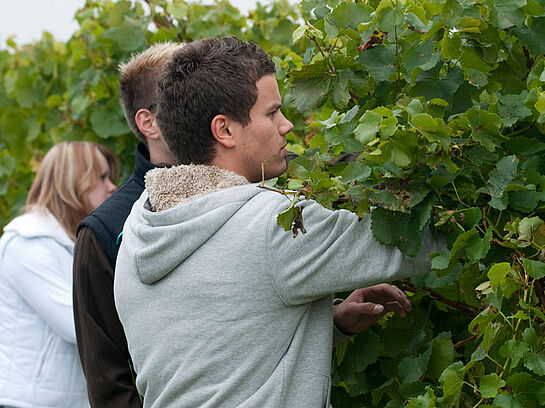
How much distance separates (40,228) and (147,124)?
2.43 feet

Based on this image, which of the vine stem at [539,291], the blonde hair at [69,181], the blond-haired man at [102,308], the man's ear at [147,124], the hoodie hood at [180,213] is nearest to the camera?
the vine stem at [539,291]

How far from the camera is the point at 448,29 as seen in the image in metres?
1.57

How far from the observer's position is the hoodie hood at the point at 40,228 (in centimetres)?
305

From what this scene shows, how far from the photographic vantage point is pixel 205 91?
1.82m

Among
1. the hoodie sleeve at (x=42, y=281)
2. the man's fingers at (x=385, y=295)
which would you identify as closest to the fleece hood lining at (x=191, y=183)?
the man's fingers at (x=385, y=295)

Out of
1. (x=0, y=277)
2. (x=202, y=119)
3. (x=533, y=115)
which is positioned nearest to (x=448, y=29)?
(x=533, y=115)

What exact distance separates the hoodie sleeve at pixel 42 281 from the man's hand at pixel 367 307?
1132 mm

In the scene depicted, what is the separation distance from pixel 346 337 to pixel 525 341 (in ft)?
2.00

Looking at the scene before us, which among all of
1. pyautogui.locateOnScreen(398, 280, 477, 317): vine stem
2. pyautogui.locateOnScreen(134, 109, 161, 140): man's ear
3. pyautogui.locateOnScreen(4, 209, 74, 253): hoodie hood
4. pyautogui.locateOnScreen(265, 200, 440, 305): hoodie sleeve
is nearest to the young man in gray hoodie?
pyautogui.locateOnScreen(265, 200, 440, 305): hoodie sleeve

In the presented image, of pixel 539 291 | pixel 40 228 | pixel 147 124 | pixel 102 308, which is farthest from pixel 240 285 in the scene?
pixel 40 228

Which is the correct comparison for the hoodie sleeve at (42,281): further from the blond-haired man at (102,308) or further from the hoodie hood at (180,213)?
the hoodie hood at (180,213)

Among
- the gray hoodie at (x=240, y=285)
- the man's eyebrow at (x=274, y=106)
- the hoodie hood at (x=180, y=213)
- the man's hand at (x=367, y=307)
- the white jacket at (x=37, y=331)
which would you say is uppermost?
the man's eyebrow at (x=274, y=106)

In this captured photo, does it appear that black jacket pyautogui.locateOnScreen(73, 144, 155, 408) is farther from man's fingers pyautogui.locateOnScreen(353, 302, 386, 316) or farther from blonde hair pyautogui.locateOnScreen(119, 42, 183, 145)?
man's fingers pyautogui.locateOnScreen(353, 302, 386, 316)

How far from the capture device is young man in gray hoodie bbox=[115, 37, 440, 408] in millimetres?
1626
